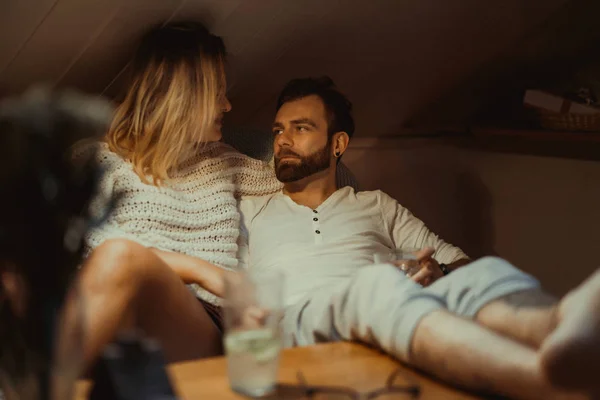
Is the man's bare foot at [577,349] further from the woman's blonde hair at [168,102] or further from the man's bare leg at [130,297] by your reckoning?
the woman's blonde hair at [168,102]

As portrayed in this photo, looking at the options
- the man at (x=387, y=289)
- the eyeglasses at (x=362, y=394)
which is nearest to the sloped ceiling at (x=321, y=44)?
the man at (x=387, y=289)

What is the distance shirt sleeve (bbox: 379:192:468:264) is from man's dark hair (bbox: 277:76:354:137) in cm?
24

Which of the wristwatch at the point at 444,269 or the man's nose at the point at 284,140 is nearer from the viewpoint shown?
the wristwatch at the point at 444,269

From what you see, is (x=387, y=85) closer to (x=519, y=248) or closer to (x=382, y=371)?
(x=519, y=248)

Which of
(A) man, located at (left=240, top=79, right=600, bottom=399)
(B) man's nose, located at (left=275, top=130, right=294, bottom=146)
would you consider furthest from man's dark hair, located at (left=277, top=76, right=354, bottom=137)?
(B) man's nose, located at (left=275, top=130, right=294, bottom=146)

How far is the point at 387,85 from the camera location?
288 centimetres

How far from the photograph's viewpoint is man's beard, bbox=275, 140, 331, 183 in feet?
7.47

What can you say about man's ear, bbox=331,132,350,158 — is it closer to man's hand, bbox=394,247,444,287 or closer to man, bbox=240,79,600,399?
man, bbox=240,79,600,399

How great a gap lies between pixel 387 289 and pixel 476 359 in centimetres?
23

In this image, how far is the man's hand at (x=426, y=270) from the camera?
6.34 feet

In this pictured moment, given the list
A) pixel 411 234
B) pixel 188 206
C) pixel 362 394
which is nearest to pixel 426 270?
pixel 411 234

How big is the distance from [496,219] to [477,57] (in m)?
0.61

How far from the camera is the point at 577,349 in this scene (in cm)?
109

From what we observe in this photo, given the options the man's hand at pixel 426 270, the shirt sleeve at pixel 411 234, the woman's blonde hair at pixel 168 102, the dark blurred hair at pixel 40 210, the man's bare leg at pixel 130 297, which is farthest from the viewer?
the shirt sleeve at pixel 411 234
